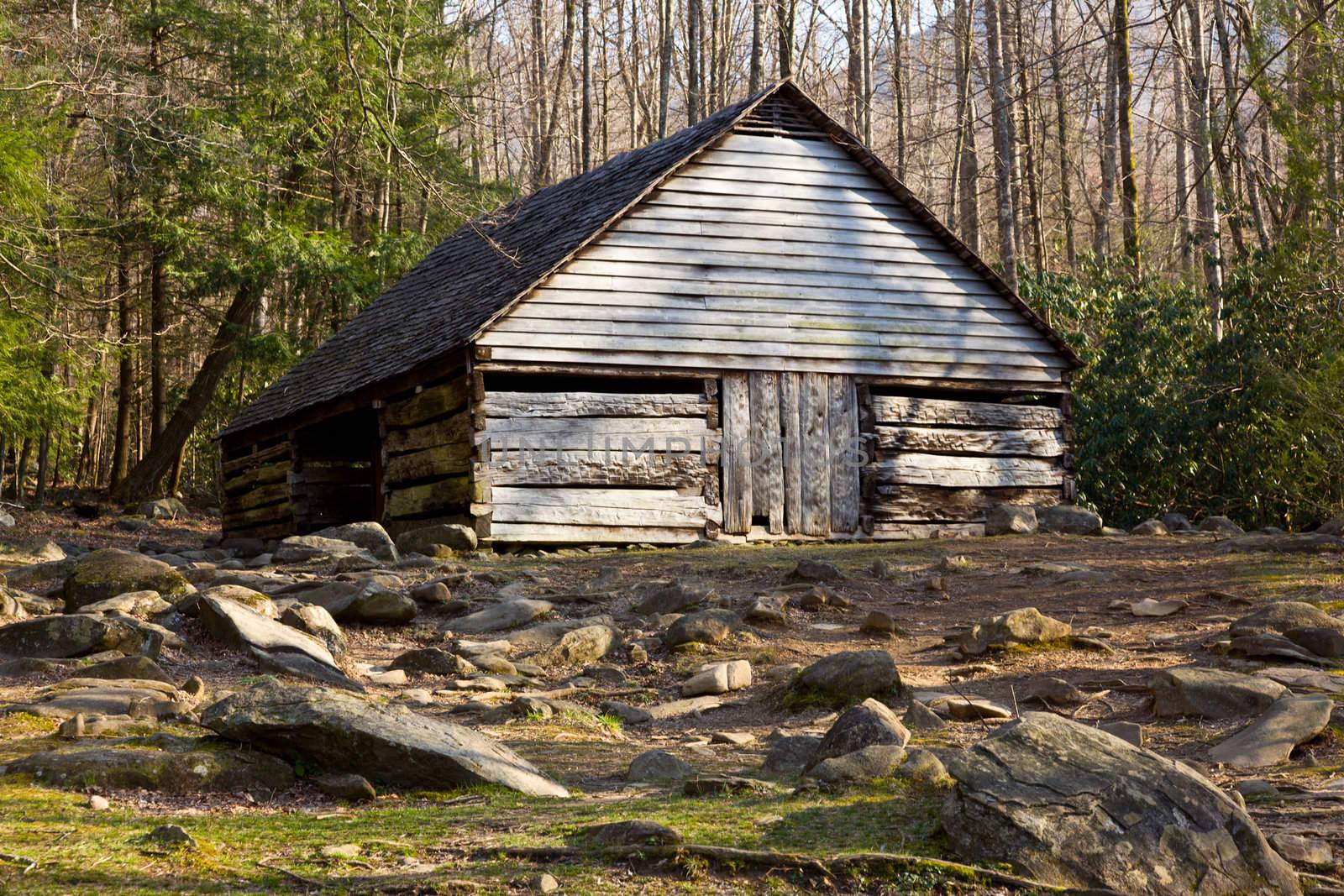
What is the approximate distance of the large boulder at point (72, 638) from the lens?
679cm

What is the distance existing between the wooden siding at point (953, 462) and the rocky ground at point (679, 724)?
3.28 meters

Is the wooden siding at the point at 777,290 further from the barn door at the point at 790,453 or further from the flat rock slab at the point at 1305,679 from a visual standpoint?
the flat rock slab at the point at 1305,679

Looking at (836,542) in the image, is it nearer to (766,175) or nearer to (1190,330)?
(766,175)

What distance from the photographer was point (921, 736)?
5570 mm

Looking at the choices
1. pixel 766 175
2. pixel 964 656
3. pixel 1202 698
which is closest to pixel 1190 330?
Result: pixel 766 175

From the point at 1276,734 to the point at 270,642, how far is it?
5.12 m

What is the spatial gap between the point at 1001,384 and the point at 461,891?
14.1m

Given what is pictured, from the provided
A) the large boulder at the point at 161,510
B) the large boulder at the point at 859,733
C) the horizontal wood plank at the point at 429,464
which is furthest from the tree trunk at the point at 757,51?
the large boulder at the point at 859,733

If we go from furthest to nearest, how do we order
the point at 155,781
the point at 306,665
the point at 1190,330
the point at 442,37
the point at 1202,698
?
1. the point at 442,37
2. the point at 1190,330
3. the point at 306,665
4. the point at 1202,698
5. the point at 155,781

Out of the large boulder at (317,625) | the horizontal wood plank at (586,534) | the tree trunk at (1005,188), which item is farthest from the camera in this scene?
the tree trunk at (1005,188)

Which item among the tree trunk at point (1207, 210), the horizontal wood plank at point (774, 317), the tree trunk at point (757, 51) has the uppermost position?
the tree trunk at point (757, 51)

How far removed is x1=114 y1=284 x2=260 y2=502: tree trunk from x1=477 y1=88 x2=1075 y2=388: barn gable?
45.4 feet

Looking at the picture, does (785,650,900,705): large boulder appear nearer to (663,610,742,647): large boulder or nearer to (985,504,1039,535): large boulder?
(663,610,742,647): large boulder

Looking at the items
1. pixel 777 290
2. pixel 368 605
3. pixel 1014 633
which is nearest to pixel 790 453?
pixel 777 290
